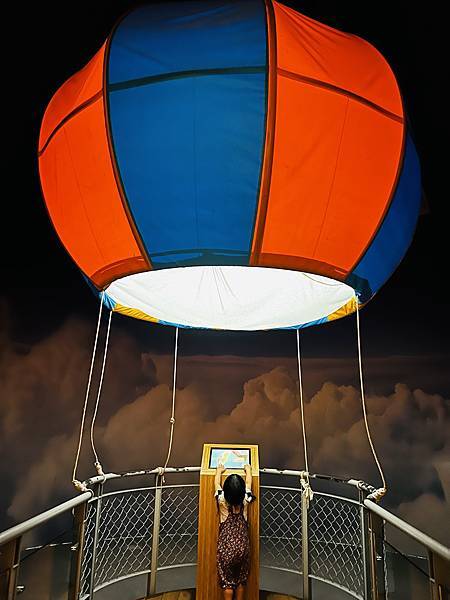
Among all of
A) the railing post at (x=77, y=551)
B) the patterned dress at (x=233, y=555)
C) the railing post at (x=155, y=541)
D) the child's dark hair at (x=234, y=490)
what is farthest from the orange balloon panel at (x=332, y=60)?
the railing post at (x=155, y=541)

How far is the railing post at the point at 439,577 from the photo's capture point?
1349mm

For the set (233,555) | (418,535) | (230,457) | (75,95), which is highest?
(75,95)

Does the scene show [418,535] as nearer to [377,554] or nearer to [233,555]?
[377,554]

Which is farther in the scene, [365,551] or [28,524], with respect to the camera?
[365,551]

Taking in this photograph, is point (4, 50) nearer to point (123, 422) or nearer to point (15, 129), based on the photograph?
point (15, 129)

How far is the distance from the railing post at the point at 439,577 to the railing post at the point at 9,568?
135 cm

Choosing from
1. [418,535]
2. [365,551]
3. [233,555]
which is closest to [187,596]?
[233,555]

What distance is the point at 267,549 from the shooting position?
5027 mm

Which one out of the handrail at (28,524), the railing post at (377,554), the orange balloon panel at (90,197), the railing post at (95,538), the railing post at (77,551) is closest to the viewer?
the handrail at (28,524)

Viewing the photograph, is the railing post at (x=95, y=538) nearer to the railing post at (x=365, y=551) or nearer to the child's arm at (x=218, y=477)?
the child's arm at (x=218, y=477)

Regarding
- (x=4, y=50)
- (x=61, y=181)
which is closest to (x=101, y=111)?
(x=61, y=181)

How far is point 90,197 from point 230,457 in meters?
2.10

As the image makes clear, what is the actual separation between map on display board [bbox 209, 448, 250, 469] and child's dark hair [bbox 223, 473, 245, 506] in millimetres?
147

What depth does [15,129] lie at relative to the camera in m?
5.10
